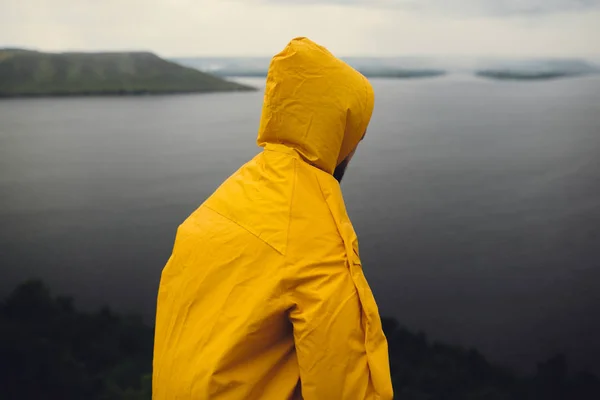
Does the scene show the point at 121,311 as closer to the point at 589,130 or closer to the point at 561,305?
the point at 561,305

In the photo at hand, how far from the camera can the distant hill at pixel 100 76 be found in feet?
10.0

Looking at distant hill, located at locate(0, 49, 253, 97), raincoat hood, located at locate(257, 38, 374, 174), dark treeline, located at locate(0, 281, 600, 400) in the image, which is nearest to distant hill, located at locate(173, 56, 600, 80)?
distant hill, located at locate(0, 49, 253, 97)

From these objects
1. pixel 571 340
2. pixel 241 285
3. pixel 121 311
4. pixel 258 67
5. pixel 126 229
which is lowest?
pixel 121 311

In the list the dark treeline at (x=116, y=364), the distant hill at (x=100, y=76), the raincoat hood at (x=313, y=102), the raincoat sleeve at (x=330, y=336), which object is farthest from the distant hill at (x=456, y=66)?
the raincoat sleeve at (x=330, y=336)

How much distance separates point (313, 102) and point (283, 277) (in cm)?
32

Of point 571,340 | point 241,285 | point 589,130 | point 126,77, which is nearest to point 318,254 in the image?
point 241,285

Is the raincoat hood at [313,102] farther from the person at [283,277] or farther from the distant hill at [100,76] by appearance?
the distant hill at [100,76]

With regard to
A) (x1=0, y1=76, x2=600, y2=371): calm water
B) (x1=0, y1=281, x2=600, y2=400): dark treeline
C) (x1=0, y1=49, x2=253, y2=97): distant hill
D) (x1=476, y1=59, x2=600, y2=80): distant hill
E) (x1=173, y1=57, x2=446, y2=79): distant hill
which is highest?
(x1=476, y1=59, x2=600, y2=80): distant hill

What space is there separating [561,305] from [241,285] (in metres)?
2.13

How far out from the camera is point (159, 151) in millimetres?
3027

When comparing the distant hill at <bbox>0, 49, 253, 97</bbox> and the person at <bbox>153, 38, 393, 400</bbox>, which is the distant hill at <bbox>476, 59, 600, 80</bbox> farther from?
the person at <bbox>153, 38, 393, 400</bbox>

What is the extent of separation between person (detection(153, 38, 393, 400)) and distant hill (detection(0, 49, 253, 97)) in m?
2.19

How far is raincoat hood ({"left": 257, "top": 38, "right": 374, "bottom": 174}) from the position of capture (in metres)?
0.98

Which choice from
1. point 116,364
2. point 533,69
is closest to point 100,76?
point 116,364
